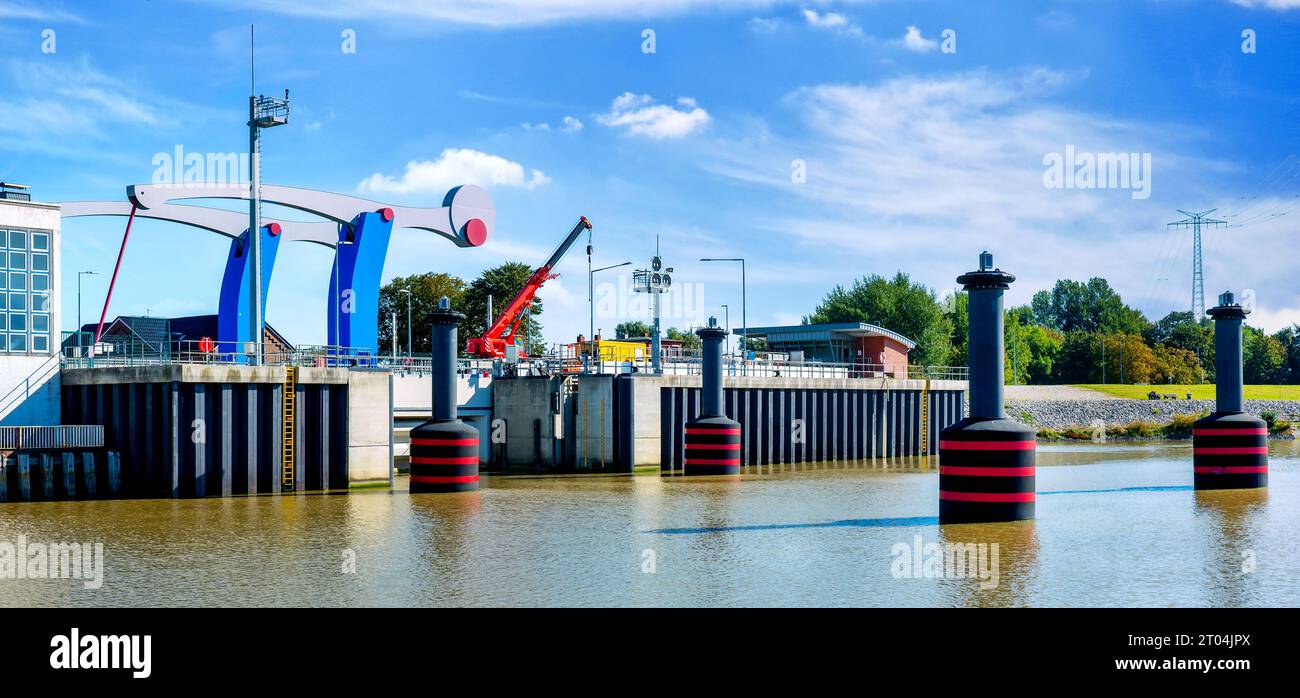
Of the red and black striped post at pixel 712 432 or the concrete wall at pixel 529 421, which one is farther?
the concrete wall at pixel 529 421

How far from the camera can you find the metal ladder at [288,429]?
33656 millimetres

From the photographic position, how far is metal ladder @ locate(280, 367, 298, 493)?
3366 cm

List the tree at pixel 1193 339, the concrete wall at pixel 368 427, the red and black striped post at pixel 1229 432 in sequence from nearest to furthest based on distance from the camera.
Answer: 1. the red and black striped post at pixel 1229 432
2. the concrete wall at pixel 368 427
3. the tree at pixel 1193 339

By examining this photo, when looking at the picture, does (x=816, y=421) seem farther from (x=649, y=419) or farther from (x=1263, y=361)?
(x=1263, y=361)

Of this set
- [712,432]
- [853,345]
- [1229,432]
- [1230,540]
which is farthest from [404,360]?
[1230,540]

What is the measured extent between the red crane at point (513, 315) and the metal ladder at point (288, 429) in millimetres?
26350

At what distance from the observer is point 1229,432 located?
104 feet

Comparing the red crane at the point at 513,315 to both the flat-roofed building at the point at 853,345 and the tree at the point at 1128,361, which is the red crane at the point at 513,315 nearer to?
the flat-roofed building at the point at 853,345

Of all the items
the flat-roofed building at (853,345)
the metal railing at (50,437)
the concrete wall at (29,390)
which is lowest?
the metal railing at (50,437)

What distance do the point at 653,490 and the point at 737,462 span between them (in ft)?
17.6

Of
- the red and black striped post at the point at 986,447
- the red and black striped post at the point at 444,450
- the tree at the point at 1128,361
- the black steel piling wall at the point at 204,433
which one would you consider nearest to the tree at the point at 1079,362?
the tree at the point at 1128,361

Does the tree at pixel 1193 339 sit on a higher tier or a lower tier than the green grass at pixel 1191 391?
higher
